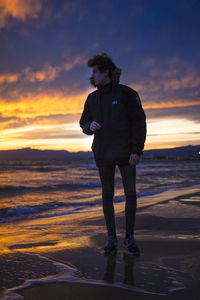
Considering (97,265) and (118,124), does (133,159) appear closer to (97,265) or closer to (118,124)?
(118,124)

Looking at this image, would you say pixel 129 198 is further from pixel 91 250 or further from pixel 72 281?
pixel 72 281

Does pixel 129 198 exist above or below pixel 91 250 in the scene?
above

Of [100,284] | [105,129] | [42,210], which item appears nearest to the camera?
[100,284]

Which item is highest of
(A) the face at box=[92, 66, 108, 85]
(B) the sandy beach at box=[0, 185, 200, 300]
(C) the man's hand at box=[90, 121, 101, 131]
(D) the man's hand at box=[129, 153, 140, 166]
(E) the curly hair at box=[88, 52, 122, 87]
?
(E) the curly hair at box=[88, 52, 122, 87]

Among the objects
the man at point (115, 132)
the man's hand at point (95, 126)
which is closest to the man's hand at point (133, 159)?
the man at point (115, 132)

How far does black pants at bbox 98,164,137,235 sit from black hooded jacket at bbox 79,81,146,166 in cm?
10

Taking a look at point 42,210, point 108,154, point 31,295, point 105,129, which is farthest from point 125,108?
point 42,210

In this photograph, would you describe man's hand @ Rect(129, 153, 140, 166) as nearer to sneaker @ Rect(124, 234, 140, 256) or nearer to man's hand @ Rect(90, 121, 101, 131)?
man's hand @ Rect(90, 121, 101, 131)

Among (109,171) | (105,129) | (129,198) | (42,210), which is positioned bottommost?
(42,210)

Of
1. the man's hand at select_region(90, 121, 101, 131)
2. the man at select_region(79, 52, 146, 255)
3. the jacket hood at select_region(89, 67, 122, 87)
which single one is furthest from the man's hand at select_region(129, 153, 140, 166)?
the jacket hood at select_region(89, 67, 122, 87)

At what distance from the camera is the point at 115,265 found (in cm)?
240

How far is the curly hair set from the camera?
3174 millimetres

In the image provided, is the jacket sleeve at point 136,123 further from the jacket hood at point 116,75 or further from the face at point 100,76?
the face at point 100,76

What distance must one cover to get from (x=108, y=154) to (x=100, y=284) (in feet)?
4.59
